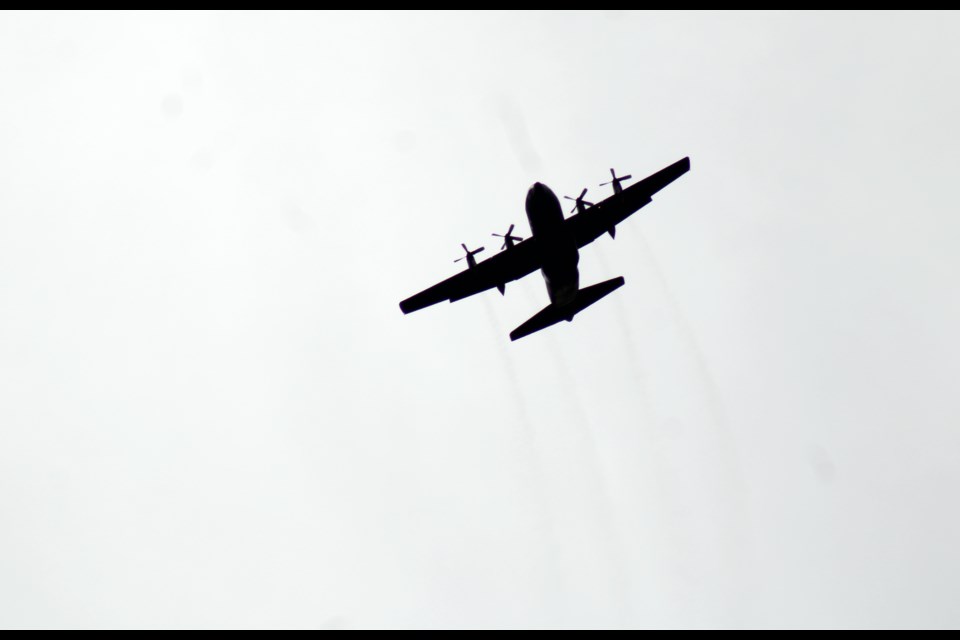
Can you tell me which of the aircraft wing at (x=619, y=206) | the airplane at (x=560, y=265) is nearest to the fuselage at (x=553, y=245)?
the airplane at (x=560, y=265)

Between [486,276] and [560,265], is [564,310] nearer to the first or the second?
[560,265]

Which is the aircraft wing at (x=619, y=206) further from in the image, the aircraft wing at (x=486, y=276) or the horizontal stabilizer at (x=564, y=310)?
the aircraft wing at (x=486, y=276)

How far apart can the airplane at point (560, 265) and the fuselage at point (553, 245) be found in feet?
0.14

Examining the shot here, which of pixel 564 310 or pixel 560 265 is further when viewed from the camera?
pixel 564 310

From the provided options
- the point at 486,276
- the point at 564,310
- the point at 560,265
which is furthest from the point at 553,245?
the point at 486,276

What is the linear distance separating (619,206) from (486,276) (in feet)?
22.5

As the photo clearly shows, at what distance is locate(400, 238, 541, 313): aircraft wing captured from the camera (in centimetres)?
3384

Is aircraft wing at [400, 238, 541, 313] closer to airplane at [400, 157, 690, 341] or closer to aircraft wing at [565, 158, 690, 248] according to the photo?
airplane at [400, 157, 690, 341]

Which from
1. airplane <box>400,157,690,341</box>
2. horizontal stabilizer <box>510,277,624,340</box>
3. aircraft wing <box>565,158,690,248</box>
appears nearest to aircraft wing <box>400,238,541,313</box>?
airplane <box>400,157,690,341</box>

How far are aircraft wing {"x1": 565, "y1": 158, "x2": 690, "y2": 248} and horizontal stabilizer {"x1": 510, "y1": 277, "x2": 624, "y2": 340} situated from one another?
2.25 meters

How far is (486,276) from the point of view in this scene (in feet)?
112
